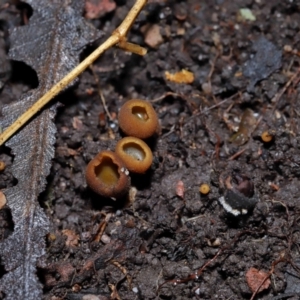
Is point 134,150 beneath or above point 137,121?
beneath

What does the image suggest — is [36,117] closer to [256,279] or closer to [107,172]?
[107,172]

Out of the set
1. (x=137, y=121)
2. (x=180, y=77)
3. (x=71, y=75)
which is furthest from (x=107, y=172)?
(x=180, y=77)

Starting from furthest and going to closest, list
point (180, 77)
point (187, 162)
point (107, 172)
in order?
1. point (180, 77)
2. point (187, 162)
3. point (107, 172)

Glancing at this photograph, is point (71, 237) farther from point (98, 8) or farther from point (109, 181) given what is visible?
point (98, 8)

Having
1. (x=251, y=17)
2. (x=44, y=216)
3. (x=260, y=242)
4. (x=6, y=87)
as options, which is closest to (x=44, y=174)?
(x=44, y=216)

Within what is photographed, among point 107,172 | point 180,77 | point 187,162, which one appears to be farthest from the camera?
point 180,77

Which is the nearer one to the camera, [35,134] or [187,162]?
[35,134]

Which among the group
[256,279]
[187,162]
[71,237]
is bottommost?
[256,279]

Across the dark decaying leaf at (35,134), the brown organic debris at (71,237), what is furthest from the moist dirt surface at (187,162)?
the dark decaying leaf at (35,134)
